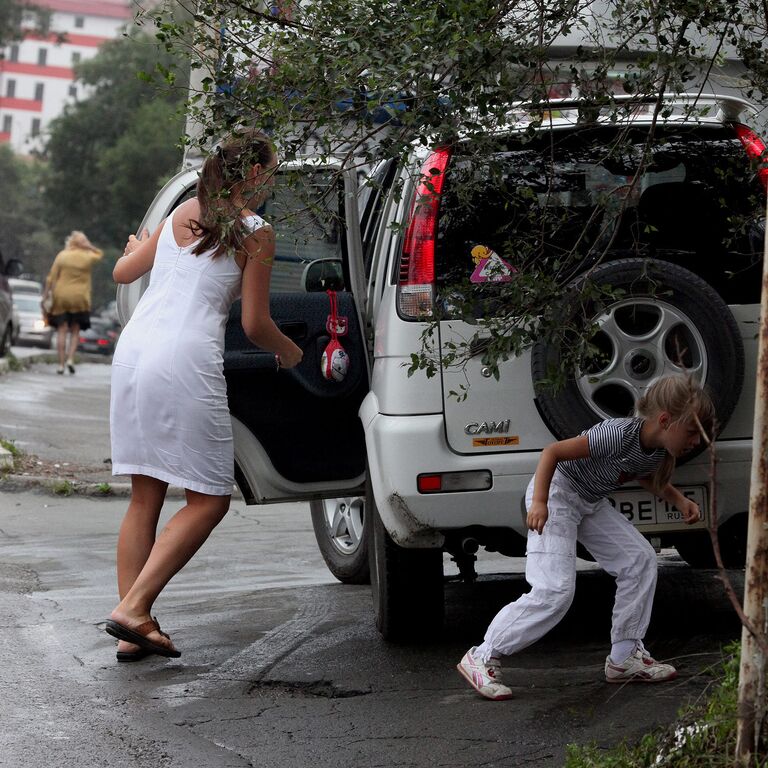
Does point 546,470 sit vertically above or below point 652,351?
below

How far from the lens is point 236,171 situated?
4793mm

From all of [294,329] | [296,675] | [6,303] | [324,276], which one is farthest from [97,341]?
[296,675]

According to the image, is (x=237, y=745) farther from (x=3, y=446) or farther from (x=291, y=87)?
(x=3, y=446)

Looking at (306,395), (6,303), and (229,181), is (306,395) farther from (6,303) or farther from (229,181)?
(6,303)

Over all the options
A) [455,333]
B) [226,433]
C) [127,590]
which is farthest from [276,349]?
[127,590]

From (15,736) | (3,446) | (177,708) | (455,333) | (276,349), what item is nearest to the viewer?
(15,736)

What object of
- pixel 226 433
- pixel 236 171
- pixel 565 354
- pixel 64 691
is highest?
pixel 236 171

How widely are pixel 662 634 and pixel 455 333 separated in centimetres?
153

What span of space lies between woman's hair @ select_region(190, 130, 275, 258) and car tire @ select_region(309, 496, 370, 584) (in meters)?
2.07

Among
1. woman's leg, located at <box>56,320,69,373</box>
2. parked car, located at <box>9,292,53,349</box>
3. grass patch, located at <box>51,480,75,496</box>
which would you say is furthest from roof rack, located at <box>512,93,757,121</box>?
parked car, located at <box>9,292,53,349</box>

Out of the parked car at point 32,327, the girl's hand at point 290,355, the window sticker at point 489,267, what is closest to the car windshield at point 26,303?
the parked car at point 32,327

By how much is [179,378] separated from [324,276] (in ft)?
2.98

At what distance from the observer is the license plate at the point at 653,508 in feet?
16.3

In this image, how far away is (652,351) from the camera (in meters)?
4.93
